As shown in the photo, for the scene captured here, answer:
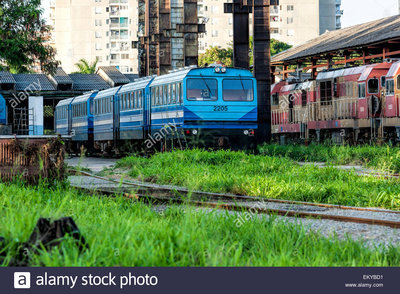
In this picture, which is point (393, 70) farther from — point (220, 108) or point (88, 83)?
point (88, 83)

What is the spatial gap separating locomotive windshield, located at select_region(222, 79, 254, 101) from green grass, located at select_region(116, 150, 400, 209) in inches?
170

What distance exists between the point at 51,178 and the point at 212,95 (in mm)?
10750

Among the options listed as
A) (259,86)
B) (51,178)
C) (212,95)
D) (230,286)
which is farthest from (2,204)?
(259,86)

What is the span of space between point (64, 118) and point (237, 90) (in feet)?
65.9

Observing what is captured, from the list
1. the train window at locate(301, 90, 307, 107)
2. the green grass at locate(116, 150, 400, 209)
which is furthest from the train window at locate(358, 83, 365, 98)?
the green grass at locate(116, 150, 400, 209)

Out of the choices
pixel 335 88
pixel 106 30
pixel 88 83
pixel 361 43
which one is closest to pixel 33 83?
pixel 88 83

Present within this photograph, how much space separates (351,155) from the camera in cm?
1908

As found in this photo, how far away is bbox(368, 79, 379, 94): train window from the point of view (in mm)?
26883

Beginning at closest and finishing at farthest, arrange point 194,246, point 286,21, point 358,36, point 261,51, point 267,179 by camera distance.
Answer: point 194,246, point 267,179, point 261,51, point 358,36, point 286,21

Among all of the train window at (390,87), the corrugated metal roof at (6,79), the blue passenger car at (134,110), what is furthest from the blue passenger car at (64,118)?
the train window at (390,87)

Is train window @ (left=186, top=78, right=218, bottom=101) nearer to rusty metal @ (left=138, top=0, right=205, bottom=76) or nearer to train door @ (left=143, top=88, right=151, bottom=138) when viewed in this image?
train door @ (left=143, top=88, right=151, bottom=138)

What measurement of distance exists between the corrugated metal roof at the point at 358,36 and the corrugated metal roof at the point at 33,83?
16793 millimetres

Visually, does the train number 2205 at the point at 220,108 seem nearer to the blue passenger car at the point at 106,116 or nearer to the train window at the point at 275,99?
the blue passenger car at the point at 106,116

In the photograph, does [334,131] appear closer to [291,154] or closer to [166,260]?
[291,154]
